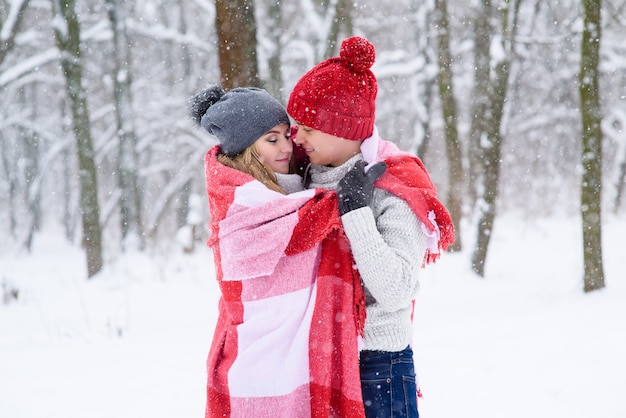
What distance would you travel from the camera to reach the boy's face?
2334 mm

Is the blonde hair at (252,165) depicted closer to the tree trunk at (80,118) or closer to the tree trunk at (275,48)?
the tree trunk at (275,48)

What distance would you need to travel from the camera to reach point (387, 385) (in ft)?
7.16

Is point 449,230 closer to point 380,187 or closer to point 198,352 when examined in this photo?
point 380,187

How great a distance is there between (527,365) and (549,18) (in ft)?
38.8

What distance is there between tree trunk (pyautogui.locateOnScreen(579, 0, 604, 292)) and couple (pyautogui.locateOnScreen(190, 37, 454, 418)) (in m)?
4.98

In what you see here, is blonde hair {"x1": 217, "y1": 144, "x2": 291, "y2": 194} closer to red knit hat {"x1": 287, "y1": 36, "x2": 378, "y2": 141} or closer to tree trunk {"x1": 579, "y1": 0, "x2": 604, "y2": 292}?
red knit hat {"x1": 287, "y1": 36, "x2": 378, "y2": 141}


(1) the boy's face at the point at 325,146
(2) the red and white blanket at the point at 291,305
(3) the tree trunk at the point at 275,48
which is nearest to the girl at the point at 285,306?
(2) the red and white blanket at the point at 291,305

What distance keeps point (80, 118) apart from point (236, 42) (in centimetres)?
567

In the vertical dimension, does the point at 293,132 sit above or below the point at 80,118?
below

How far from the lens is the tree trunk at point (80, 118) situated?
9.30 meters

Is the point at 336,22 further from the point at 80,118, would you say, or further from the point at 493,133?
the point at 80,118

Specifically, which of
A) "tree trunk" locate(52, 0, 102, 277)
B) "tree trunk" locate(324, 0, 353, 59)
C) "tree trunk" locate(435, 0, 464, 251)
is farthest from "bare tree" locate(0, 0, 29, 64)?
"tree trunk" locate(435, 0, 464, 251)

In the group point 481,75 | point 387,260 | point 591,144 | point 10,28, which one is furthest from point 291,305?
point 10,28

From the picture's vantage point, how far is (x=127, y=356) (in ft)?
17.7
